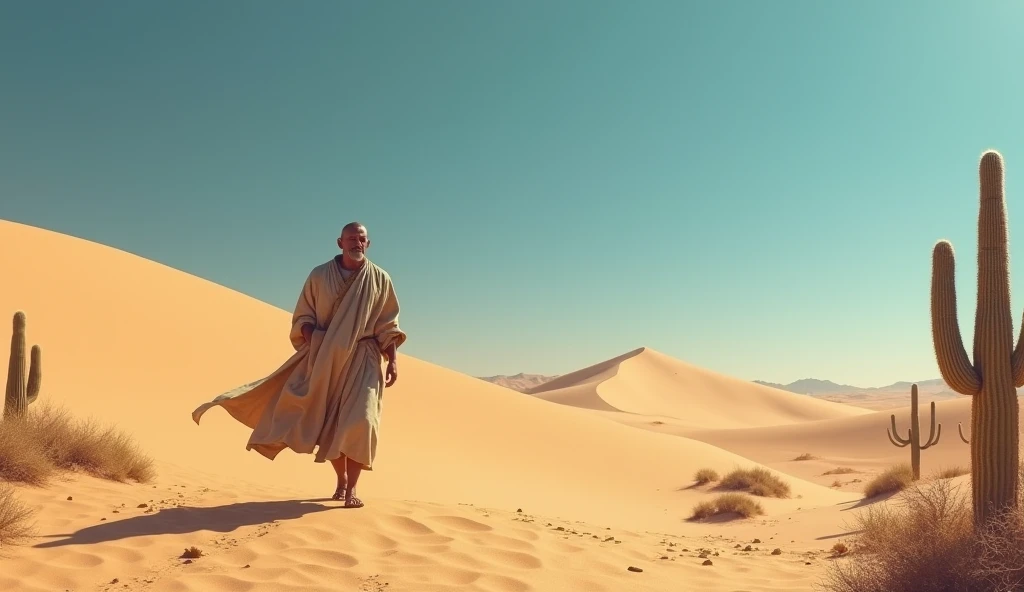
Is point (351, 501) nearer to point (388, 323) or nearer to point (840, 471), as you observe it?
point (388, 323)

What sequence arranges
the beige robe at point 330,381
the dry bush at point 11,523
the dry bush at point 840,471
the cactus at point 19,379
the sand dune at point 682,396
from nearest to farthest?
the dry bush at point 11,523 < the beige robe at point 330,381 < the cactus at point 19,379 < the dry bush at point 840,471 < the sand dune at point 682,396

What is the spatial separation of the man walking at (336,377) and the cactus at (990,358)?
4.25 metres

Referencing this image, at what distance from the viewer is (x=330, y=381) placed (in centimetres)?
566

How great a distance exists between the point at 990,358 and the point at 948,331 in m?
0.37

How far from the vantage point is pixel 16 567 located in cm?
392

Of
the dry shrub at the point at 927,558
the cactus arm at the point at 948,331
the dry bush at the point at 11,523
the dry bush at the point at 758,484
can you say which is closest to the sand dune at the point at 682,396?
the dry bush at the point at 758,484

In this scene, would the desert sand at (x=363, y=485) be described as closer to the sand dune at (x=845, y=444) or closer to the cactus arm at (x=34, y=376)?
the sand dune at (x=845, y=444)

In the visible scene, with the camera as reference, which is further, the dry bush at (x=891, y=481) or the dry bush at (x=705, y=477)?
the dry bush at (x=705, y=477)

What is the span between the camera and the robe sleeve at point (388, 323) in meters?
5.99

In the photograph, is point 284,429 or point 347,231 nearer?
point 284,429

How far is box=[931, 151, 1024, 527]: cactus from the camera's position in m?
4.84

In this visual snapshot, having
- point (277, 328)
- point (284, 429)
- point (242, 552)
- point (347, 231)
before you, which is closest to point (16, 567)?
point (242, 552)

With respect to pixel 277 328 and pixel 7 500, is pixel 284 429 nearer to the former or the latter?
pixel 7 500

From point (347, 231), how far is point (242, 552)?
2.61 meters
